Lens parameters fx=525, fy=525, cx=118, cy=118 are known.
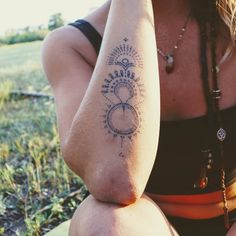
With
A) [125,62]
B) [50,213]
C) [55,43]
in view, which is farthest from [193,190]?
[50,213]

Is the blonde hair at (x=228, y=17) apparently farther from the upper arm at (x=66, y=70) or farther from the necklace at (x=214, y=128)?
the upper arm at (x=66, y=70)

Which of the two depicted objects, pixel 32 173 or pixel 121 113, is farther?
pixel 32 173

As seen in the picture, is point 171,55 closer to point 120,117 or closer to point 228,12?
point 228,12

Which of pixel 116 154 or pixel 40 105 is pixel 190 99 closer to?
pixel 116 154

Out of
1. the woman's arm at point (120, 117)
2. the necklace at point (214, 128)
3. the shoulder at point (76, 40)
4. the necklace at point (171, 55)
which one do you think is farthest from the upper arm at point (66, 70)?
the necklace at point (214, 128)

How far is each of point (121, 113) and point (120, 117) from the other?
0.04 ft

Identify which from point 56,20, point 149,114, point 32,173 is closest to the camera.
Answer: point 149,114

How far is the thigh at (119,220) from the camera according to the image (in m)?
1.52

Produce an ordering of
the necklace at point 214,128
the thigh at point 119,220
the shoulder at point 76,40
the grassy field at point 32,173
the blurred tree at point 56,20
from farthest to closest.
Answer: the blurred tree at point 56,20 < the grassy field at point 32,173 < the shoulder at point 76,40 < the necklace at point 214,128 < the thigh at point 119,220

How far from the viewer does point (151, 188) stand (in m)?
1.92

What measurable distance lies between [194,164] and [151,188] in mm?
186

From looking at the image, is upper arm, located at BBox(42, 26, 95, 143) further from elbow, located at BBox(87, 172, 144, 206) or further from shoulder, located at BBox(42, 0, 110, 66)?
elbow, located at BBox(87, 172, 144, 206)

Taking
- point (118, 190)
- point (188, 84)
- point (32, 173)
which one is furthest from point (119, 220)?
point (32, 173)

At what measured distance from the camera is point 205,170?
6.10ft
